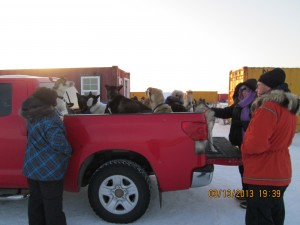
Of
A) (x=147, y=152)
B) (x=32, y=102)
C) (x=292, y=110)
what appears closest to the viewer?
(x=292, y=110)

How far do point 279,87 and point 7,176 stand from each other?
10.9 ft

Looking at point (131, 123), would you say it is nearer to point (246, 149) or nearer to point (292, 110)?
point (246, 149)

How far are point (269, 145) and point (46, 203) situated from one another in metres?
2.30

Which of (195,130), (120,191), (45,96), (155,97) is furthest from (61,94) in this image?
Answer: (195,130)

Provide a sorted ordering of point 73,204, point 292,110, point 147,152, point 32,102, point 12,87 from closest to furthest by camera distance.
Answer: point 292,110 → point 32,102 → point 147,152 → point 12,87 → point 73,204

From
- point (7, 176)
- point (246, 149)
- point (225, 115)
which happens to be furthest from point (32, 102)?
point (225, 115)

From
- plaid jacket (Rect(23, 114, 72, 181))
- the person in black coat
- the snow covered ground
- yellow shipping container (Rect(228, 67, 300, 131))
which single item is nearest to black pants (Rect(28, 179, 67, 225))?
plaid jacket (Rect(23, 114, 72, 181))

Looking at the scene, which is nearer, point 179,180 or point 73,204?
point 179,180

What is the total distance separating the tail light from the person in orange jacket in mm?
766

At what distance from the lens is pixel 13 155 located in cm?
368

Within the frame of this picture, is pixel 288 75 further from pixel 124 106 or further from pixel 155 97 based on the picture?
pixel 124 106

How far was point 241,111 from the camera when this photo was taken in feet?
13.7

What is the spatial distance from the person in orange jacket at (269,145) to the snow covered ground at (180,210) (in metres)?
1.19

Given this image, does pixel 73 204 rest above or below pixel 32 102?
below
